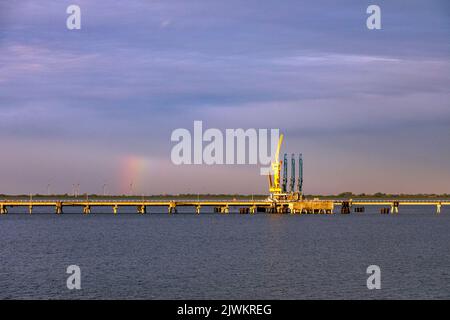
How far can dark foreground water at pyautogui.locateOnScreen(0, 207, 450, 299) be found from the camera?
202 ft

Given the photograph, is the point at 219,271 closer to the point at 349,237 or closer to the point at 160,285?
the point at 160,285

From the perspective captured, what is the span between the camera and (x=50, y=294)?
6003 centimetres

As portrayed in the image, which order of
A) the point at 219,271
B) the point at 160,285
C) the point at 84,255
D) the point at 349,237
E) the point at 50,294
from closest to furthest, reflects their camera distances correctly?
the point at 50,294
the point at 160,285
the point at 219,271
the point at 84,255
the point at 349,237

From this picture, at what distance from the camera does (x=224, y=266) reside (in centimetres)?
7962

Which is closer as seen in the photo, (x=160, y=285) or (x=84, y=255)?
(x=160, y=285)

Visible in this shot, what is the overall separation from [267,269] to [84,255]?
28.3 m

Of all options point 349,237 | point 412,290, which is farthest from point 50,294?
point 349,237

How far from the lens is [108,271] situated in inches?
2963

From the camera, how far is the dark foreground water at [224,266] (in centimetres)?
6153
